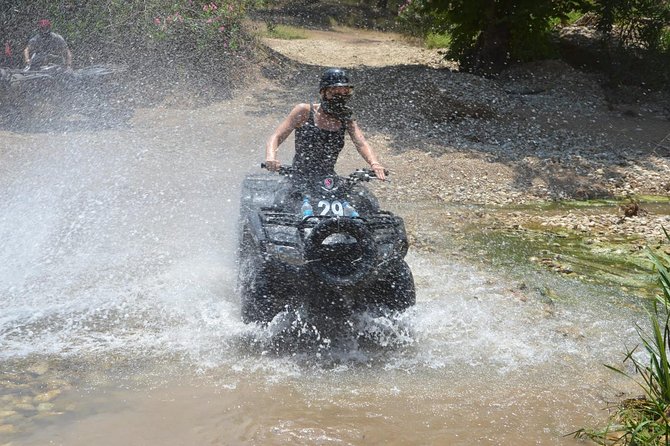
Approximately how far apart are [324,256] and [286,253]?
0.29 m

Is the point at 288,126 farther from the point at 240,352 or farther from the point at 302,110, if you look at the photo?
the point at 240,352

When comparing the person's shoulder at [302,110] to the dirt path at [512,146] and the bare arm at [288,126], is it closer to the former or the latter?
the bare arm at [288,126]

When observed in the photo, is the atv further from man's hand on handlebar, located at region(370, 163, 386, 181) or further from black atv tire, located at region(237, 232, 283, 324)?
man's hand on handlebar, located at region(370, 163, 386, 181)

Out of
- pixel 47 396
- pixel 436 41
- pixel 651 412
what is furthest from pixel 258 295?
pixel 436 41

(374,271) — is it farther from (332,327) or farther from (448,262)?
(448,262)

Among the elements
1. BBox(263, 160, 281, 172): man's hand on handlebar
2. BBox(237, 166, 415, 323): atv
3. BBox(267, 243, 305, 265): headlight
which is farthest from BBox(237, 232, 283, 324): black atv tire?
BBox(263, 160, 281, 172): man's hand on handlebar

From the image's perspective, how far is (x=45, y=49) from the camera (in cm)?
1380

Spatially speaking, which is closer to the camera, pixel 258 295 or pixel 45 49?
pixel 258 295

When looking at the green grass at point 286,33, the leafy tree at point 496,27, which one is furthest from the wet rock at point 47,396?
the green grass at point 286,33

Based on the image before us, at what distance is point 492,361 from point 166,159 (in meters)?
7.20

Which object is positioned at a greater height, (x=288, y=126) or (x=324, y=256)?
(x=288, y=126)

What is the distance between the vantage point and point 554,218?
10.6 m

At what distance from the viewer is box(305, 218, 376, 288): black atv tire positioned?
5.64 metres

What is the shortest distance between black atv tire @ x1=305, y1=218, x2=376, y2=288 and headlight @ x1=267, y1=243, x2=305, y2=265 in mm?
102
